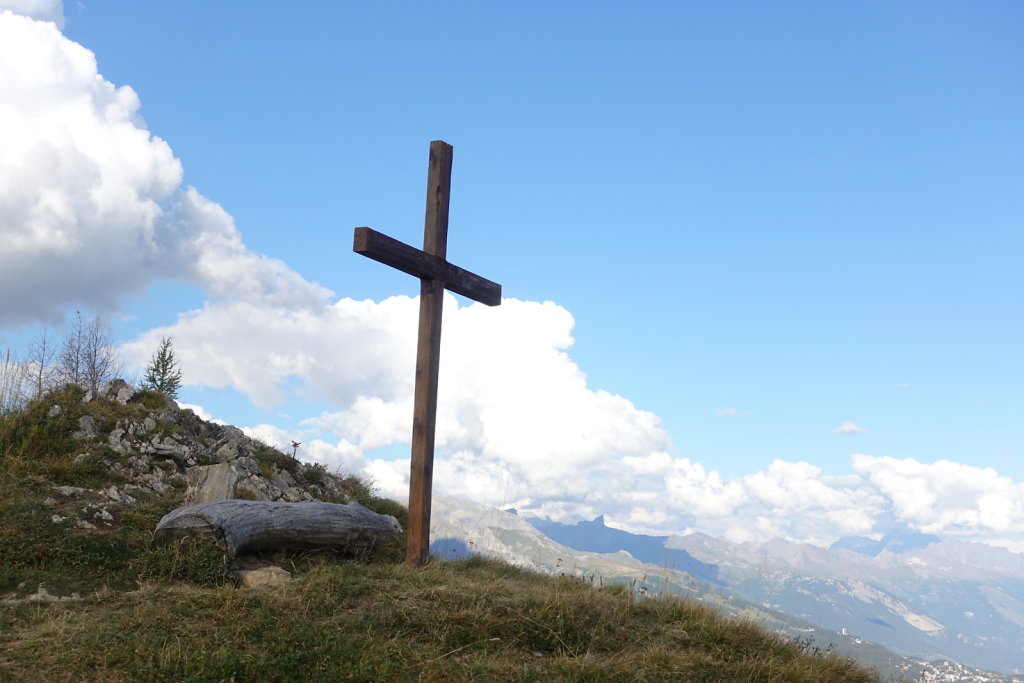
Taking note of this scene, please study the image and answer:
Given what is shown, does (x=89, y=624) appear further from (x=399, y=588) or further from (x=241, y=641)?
(x=399, y=588)

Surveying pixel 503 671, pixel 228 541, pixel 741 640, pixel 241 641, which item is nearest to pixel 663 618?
pixel 741 640

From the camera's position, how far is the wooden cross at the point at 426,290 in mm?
13156

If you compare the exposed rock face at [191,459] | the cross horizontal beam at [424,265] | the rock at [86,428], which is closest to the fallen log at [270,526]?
the exposed rock face at [191,459]

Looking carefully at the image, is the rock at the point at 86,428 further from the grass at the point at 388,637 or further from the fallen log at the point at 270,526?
the grass at the point at 388,637

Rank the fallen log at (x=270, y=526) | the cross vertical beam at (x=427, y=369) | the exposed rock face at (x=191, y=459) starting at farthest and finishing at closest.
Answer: the exposed rock face at (x=191, y=459)
the cross vertical beam at (x=427, y=369)
the fallen log at (x=270, y=526)

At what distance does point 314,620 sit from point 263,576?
308cm

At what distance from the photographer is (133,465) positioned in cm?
1689

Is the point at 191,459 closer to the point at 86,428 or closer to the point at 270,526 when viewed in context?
the point at 86,428

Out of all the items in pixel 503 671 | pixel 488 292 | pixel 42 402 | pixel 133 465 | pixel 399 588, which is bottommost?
pixel 503 671

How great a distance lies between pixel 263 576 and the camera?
11.7 metres

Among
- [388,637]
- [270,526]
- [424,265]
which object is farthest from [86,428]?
[388,637]

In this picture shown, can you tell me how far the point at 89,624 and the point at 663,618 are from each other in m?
7.75

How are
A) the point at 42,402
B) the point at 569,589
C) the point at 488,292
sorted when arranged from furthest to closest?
the point at 42,402, the point at 488,292, the point at 569,589

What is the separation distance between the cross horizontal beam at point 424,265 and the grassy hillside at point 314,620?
204 inches
